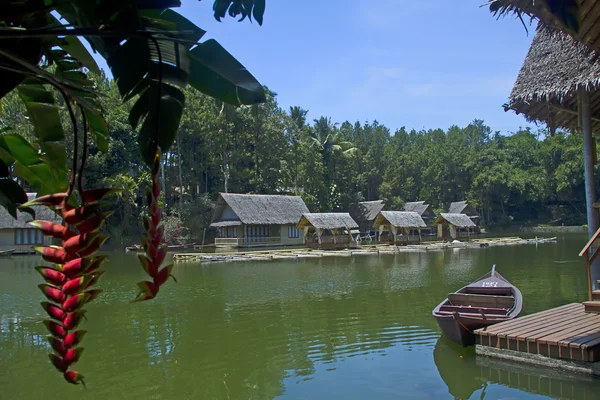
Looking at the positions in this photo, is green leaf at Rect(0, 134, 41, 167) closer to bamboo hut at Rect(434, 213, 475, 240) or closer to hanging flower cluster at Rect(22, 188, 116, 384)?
hanging flower cluster at Rect(22, 188, 116, 384)

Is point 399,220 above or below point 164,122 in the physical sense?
below

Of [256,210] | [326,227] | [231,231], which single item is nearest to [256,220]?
[256,210]

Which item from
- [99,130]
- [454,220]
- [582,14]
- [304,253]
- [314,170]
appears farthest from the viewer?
[314,170]

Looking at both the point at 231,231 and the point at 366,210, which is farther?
the point at 366,210

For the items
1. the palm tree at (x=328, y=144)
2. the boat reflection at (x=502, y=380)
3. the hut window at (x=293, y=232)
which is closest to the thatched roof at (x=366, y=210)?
the palm tree at (x=328, y=144)

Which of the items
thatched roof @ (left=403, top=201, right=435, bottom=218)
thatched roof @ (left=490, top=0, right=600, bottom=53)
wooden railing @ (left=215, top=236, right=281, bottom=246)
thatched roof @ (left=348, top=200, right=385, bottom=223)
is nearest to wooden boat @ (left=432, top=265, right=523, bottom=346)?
thatched roof @ (left=490, top=0, right=600, bottom=53)

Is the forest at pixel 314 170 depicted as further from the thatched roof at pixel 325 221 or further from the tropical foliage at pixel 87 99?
the tropical foliage at pixel 87 99

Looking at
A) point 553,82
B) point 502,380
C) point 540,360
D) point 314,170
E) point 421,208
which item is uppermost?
point 314,170

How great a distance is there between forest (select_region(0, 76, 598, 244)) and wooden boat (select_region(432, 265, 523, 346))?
20.3 meters

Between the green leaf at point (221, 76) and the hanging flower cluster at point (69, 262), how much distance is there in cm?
55

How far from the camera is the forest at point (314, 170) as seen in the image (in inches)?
1335

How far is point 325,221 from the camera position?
3169 centimetres

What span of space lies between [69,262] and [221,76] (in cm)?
68

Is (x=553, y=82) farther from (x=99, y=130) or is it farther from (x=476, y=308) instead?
(x=99, y=130)
